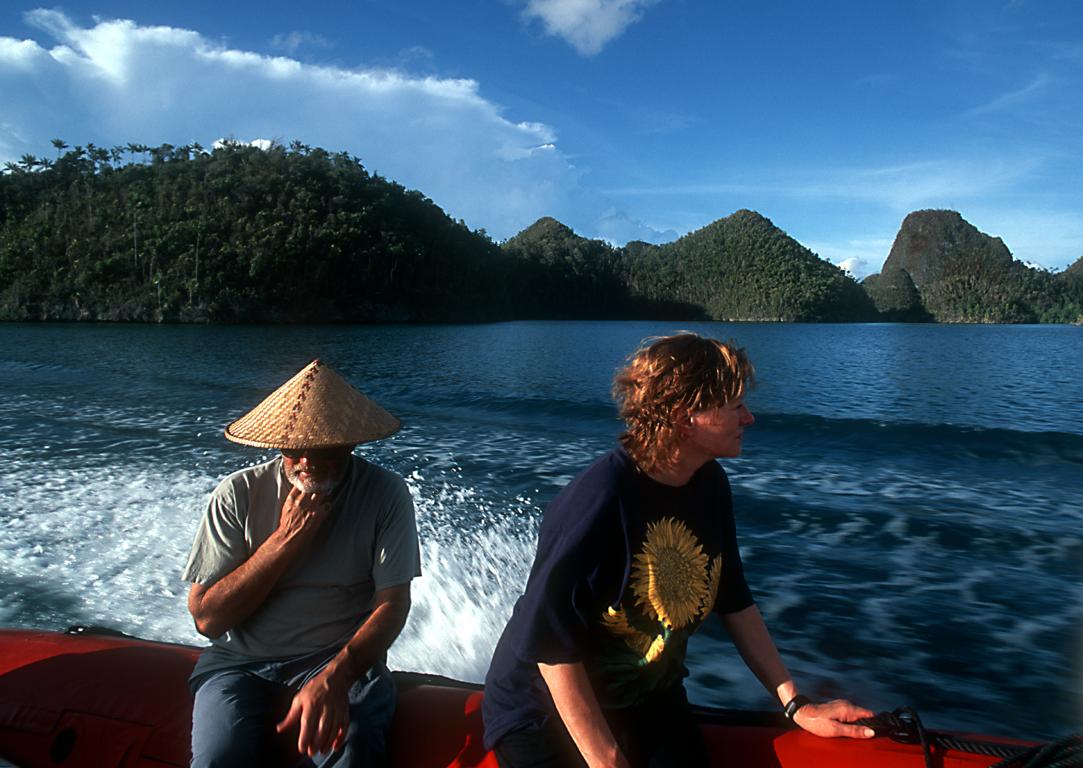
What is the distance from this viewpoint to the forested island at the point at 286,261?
68.5 m

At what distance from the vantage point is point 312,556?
→ 214 centimetres

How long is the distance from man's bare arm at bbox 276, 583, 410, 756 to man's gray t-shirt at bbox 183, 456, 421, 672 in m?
0.10

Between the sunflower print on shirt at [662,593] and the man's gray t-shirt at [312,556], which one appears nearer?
the sunflower print on shirt at [662,593]

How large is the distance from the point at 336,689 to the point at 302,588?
326 mm

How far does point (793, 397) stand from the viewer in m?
17.7

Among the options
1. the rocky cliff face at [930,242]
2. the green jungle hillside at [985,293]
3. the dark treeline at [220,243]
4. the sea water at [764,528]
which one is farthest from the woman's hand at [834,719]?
the rocky cliff face at [930,242]

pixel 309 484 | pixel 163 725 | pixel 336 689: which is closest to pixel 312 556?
pixel 309 484

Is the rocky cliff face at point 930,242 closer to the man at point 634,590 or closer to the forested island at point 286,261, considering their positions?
the forested island at point 286,261

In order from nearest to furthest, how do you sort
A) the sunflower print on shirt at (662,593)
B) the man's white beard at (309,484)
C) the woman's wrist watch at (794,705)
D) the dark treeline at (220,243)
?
the sunflower print on shirt at (662,593), the woman's wrist watch at (794,705), the man's white beard at (309,484), the dark treeline at (220,243)

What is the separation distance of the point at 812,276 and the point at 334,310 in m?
89.4

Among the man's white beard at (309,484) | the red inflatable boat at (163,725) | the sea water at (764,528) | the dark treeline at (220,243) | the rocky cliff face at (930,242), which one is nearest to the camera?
the red inflatable boat at (163,725)

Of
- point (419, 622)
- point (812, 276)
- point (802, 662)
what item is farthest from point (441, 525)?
point (812, 276)

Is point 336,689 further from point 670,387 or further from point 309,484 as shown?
point 670,387

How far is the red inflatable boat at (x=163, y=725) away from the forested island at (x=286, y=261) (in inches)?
2776
